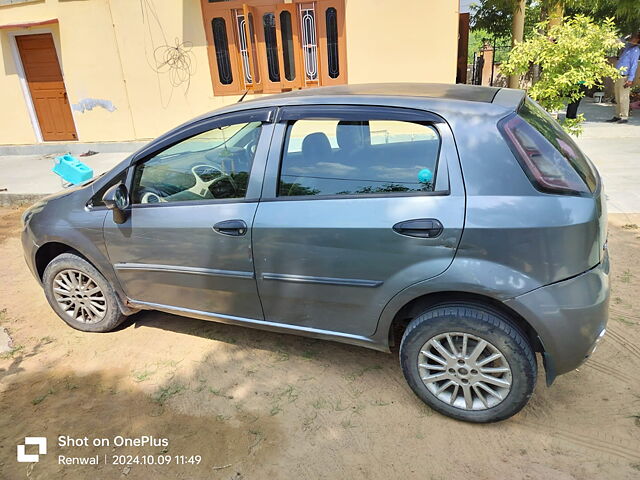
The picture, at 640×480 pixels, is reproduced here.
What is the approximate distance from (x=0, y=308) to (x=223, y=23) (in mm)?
6235

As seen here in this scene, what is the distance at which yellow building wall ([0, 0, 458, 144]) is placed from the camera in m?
7.71

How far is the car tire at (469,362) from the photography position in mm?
2316

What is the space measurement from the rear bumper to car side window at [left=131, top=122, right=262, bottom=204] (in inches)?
66.6

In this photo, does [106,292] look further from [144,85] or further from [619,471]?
[144,85]

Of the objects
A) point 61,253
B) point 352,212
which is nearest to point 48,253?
point 61,253

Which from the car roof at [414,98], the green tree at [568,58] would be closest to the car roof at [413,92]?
the car roof at [414,98]

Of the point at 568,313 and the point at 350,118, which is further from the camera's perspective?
the point at 350,118

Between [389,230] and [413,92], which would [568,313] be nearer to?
[389,230]

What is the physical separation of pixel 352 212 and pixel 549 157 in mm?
1012

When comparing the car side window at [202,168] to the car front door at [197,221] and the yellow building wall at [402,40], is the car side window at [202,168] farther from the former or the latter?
the yellow building wall at [402,40]

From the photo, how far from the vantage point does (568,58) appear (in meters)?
4.65

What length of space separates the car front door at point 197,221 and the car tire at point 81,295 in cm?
26

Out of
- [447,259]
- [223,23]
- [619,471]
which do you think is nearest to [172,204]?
[447,259]

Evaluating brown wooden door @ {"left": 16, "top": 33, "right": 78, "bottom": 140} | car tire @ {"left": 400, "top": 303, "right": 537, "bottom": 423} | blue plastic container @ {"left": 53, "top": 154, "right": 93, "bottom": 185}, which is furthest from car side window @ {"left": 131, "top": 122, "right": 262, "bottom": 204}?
brown wooden door @ {"left": 16, "top": 33, "right": 78, "bottom": 140}
